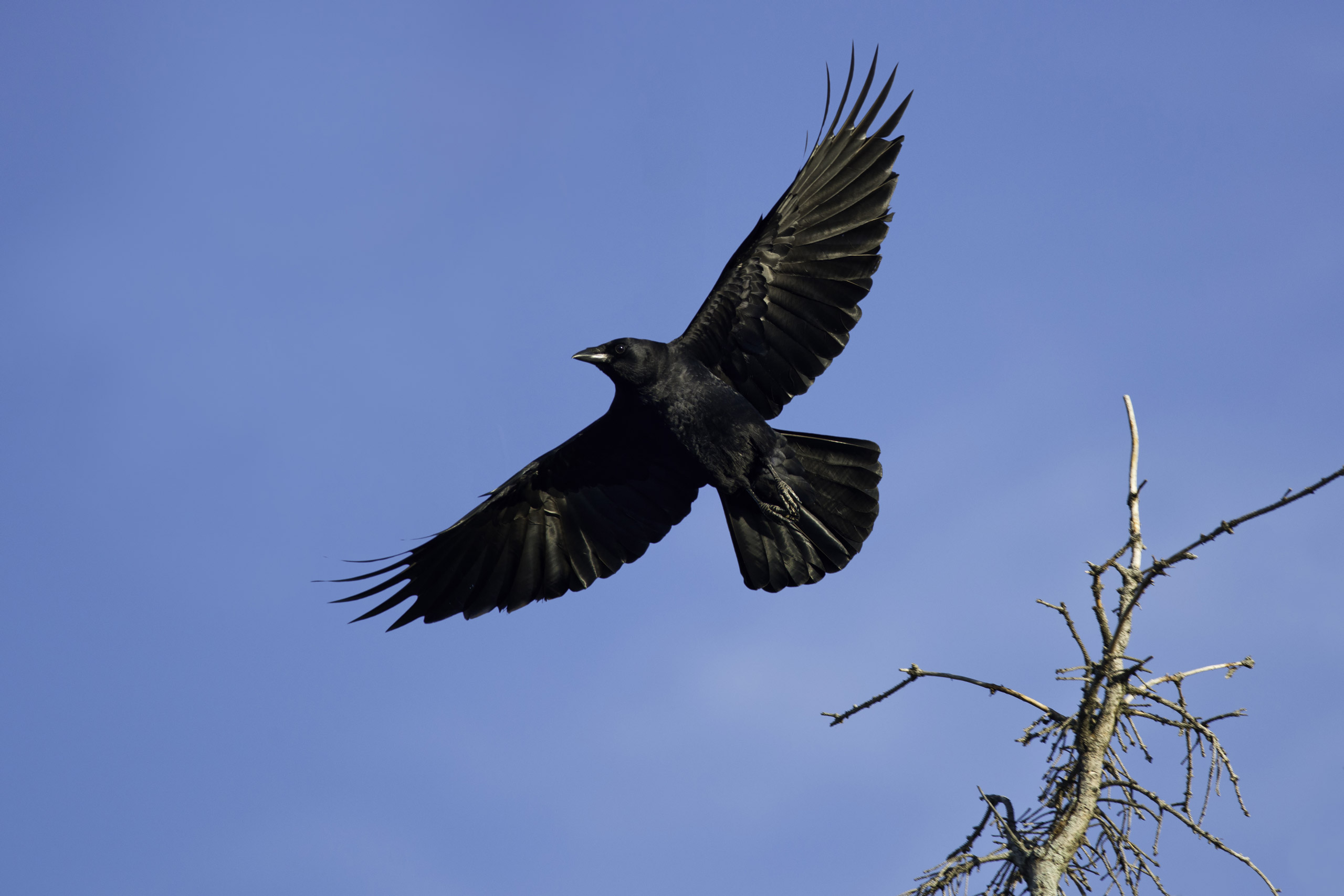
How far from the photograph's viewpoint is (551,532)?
816 cm

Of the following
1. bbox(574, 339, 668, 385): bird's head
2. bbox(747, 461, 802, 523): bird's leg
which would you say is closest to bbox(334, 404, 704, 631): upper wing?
bbox(747, 461, 802, 523): bird's leg

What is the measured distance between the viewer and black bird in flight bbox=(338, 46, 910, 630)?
7.10 metres

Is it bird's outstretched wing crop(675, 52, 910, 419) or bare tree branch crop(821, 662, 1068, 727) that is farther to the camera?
bird's outstretched wing crop(675, 52, 910, 419)

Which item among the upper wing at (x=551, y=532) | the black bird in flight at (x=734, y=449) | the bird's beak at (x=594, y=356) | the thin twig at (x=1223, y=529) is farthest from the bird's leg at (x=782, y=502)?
the thin twig at (x=1223, y=529)

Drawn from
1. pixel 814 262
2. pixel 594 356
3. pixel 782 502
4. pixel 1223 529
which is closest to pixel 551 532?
pixel 594 356

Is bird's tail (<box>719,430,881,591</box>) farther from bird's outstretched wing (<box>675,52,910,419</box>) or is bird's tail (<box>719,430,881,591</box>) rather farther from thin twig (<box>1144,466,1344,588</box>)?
thin twig (<box>1144,466,1344,588</box>)

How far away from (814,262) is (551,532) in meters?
2.78

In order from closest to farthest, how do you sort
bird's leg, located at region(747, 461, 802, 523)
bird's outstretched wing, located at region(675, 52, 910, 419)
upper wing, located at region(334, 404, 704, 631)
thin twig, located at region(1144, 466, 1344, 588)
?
thin twig, located at region(1144, 466, 1344, 588) → bird's outstretched wing, located at region(675, 52, 910, 419) → bird's leg, located at region(747, 461, 802, 523) → upper wing, located at region(334, 404, 704, 631)

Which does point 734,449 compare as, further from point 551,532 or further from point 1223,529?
point 1223,529

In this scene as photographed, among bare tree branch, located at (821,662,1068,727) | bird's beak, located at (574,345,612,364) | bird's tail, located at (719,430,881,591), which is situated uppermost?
bird's beak, located at (574,345,612,364)

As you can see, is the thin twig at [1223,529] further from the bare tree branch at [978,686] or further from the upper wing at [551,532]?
the upper wing at [551,532]

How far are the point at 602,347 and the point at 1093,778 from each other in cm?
430

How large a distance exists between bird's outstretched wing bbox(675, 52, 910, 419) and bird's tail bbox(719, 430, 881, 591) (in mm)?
470

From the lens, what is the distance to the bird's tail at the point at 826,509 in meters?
7.40
